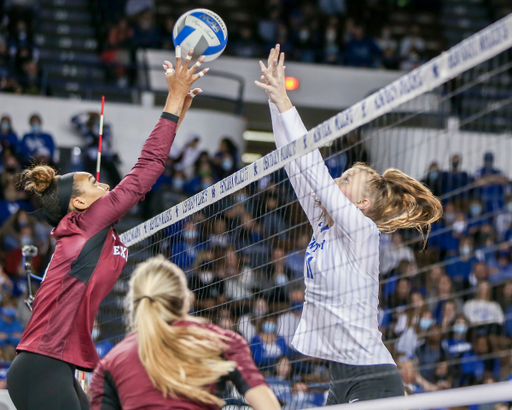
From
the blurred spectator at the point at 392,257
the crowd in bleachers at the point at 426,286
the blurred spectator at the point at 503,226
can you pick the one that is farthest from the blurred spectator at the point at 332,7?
the blurred spectator at the point at 392,257

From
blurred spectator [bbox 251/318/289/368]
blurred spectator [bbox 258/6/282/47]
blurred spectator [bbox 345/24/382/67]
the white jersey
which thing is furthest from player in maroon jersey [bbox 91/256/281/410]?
blurred spectator [bbox 258/6/282/47]

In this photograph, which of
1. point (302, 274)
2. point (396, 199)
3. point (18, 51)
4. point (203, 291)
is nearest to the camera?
point (396, 199)

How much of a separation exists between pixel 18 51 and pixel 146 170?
11.4m

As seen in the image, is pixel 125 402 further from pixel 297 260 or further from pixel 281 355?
pixel 297 260

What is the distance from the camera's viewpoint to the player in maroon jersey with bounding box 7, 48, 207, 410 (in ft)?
10.2

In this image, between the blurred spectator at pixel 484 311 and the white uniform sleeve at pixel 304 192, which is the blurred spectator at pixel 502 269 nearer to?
the blurred spectator at pixel 484 311

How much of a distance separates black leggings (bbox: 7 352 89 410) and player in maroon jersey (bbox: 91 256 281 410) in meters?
0.77

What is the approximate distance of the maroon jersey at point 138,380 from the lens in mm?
2273

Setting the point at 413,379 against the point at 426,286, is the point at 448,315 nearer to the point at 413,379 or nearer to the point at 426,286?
the point at 426,286

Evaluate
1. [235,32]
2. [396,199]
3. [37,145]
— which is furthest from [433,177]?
[235,32]

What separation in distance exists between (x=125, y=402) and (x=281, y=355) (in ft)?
8.87

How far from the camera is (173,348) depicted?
89.0 inches

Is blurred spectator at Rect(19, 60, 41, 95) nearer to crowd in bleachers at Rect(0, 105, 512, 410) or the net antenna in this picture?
crowd in bleachers at Rect(0, 105, 512, 410)

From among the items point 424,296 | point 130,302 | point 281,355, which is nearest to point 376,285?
point 130,302
